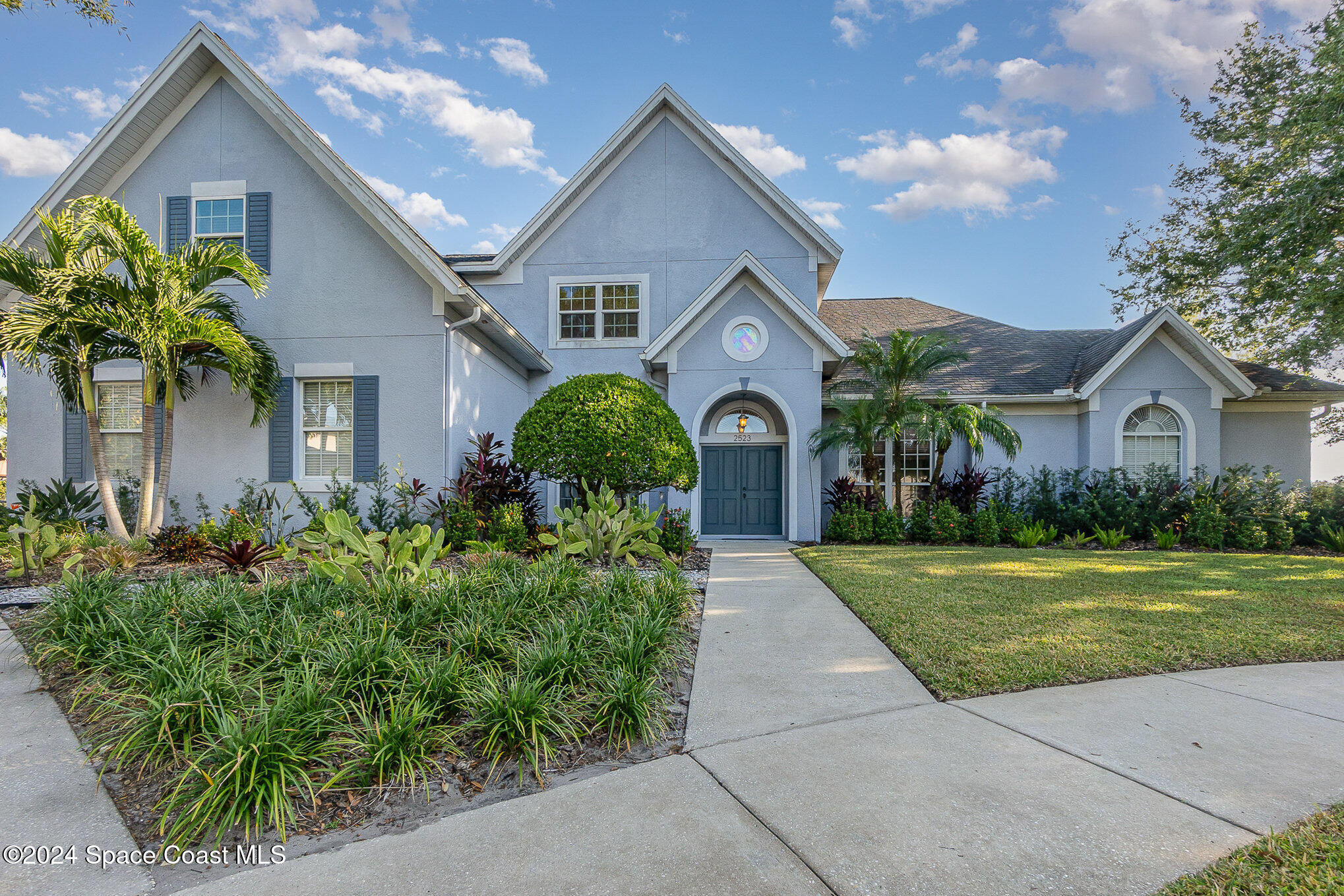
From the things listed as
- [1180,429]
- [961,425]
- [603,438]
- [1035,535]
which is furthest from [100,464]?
[1180,429]

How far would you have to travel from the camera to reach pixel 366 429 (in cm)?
969

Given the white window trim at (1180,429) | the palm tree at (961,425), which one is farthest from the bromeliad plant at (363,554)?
the white window trim at (1180,429)

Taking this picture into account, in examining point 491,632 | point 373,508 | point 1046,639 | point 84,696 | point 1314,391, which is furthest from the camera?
point 1314,391

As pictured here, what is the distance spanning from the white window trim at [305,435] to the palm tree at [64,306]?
7.13 feet

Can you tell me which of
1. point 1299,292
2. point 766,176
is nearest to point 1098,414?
point 1299,292

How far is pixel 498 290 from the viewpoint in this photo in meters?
13.6

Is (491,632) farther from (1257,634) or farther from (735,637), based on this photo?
(1257,634)

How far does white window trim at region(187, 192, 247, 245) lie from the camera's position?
10.0 m

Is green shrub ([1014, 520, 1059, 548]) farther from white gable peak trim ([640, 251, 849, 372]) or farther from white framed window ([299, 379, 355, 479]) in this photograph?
white framed window ([299, 379, 355, 479])

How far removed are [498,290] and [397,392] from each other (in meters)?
4.76

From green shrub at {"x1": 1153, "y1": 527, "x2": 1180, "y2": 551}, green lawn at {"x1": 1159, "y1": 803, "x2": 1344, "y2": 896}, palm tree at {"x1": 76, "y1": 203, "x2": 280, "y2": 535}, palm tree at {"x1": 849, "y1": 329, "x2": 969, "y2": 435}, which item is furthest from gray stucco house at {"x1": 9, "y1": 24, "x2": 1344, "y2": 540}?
green lawn at {"x1": 1159, "y1": 803, "x2": 1344, "y2": 896}

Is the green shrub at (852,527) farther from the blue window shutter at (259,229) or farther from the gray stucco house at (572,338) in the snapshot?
the blue window shutter at (259,229)

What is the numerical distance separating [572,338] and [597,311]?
84 centimetres

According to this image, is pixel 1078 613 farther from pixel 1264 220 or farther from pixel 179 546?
pixel 1264 220
